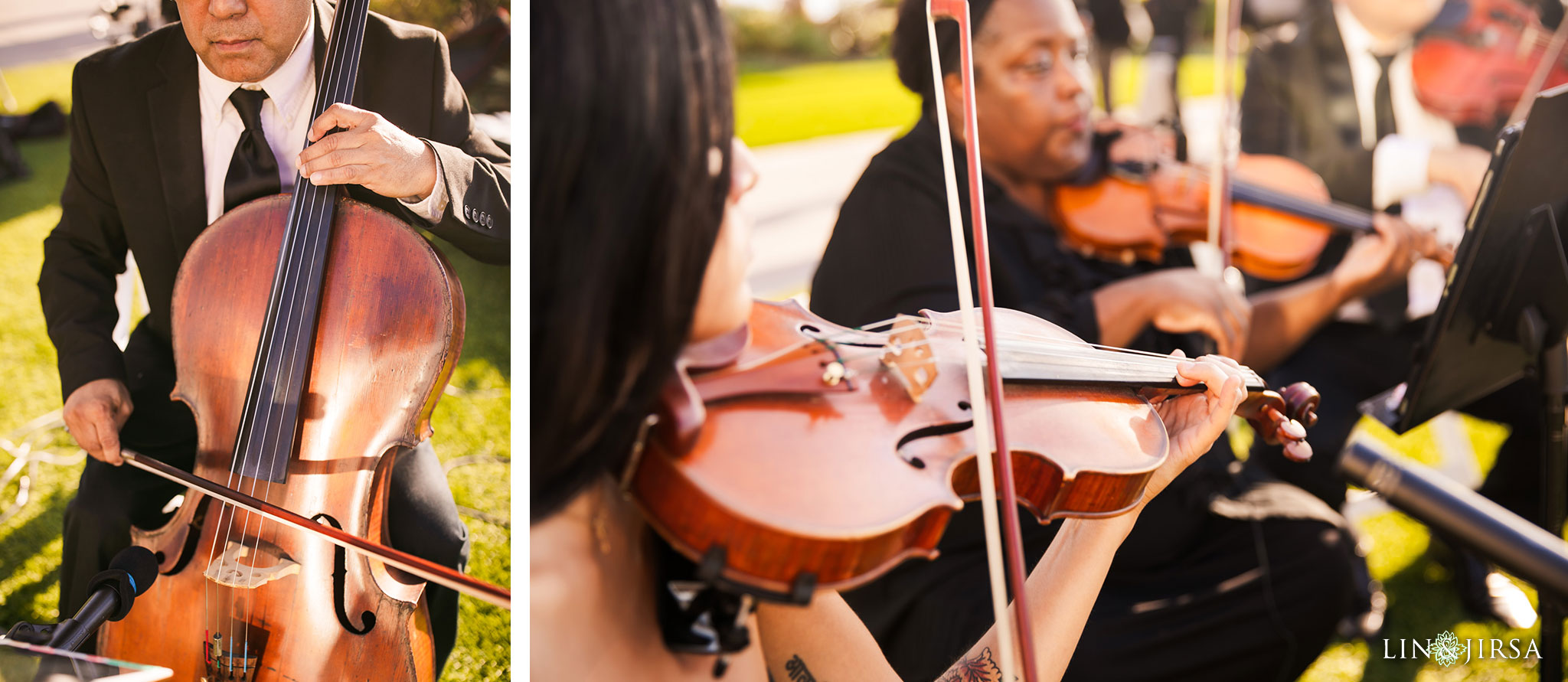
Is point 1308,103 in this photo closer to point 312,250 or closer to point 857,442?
point 857,442

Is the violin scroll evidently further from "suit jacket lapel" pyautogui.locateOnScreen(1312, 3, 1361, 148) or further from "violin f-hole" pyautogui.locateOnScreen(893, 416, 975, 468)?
"suit jacket lapel" pyautogui.locateOnScreen(1312, 3, 1361, 148)

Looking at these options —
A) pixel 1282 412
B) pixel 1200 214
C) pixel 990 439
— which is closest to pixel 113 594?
pixel 990 439

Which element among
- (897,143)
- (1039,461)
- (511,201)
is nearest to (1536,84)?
(897,143)

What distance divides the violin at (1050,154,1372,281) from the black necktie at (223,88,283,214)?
1381mm

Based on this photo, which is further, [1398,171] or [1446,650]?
[1398,171]

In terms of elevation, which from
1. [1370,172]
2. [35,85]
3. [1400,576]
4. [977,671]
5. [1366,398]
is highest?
[35,85]

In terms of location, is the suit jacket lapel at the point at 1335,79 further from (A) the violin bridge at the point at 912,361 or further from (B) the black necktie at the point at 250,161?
(B) the black necktie at the point at 250,161

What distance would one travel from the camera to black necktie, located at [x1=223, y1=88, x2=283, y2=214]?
1.18m

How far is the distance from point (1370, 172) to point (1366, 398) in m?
0.62

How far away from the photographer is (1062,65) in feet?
5.24

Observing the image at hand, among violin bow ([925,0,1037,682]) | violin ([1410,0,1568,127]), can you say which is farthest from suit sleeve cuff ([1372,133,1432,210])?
violin bow ([925,0,1037,682])

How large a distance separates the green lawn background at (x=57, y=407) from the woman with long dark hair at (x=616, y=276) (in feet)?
0.67

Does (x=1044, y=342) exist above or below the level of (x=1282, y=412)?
above

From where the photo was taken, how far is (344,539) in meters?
1.11
